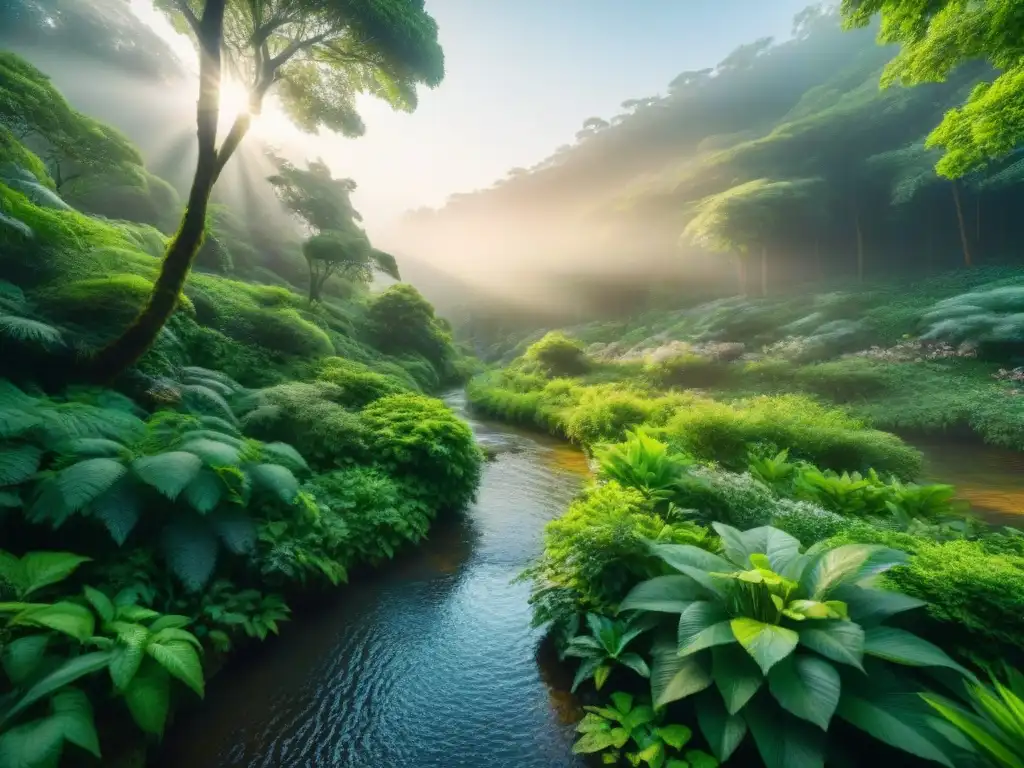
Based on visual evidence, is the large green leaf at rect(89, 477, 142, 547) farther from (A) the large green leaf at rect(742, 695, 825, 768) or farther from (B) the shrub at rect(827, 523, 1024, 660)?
(B) the shrub at rect(827, 523, 1024, 660)

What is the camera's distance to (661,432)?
9.75 meters

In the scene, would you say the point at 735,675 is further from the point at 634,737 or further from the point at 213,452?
the point at 213,452

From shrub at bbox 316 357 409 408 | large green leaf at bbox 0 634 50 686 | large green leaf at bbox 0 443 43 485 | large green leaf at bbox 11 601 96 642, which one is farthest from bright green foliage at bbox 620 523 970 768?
shrub at bbox 316 357 409 408

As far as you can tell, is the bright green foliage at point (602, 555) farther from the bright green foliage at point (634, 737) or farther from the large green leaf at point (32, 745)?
the large green leaf at point (32, 745)

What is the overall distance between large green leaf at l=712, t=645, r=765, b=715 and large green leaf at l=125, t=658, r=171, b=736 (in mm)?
3090

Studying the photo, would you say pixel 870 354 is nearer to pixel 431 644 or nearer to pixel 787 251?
pixel 431 644

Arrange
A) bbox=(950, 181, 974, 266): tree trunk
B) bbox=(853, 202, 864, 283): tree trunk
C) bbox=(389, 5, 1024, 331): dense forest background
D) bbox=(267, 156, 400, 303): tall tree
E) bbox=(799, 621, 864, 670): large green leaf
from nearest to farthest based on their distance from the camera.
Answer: bbox=(799, 621, 864, 670): large green leaf, bbox=(267, 156, 400, 303): tall tree, bbox=(950, 181, 974, 266): tree trunk, bbox=(389, 5, 1024, 331): dense forest background, bbox=(853, 202, 864, 283): tree trunk

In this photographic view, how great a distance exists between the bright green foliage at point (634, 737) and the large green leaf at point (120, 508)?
3437mm

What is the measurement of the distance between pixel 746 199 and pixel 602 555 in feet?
92.4

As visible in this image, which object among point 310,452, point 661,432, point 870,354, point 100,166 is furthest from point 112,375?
point 870,354

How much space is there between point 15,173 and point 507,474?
9569mm

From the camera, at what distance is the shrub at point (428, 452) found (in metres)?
6.63

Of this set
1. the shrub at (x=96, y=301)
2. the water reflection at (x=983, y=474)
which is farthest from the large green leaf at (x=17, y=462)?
the water reflection at (x=983, y=474)

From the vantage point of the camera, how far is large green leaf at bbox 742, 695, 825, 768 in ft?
7.66
